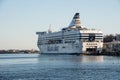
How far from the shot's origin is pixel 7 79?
30391 mm

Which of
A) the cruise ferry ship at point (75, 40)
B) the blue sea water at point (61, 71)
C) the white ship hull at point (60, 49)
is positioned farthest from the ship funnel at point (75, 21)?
the blue sea water at point (61, 71)

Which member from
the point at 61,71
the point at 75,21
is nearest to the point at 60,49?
the point at 75,21

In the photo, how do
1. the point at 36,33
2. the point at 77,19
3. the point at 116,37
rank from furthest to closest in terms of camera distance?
the point at 116,37 < the point at 36,33 < the point at 77,19

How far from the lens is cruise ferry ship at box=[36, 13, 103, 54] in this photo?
88188 mm

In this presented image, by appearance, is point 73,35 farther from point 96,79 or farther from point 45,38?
point 96,79

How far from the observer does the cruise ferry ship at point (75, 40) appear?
289 ft

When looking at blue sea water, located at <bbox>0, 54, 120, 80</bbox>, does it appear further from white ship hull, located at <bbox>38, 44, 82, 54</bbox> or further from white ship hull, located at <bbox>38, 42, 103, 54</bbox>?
white ship hull, located at <bbox>38, 44, 82, 54</bbox>

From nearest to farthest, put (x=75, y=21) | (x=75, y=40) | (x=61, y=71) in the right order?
1. (x=61, y=71)
2. (x=75, y=40)
3. (x=75, y=21)

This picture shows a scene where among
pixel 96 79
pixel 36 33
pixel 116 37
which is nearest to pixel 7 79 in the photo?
pixel 96 79

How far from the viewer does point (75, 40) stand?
294 feet

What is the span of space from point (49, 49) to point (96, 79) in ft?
242

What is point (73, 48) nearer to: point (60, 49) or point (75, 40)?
point (75, 40)

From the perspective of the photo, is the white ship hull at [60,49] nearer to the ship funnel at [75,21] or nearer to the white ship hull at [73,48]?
the white ship hull at [73,48]

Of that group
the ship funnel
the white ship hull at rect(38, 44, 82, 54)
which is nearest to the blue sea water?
the white ship hull at rect(38, 44, 82, 54)
